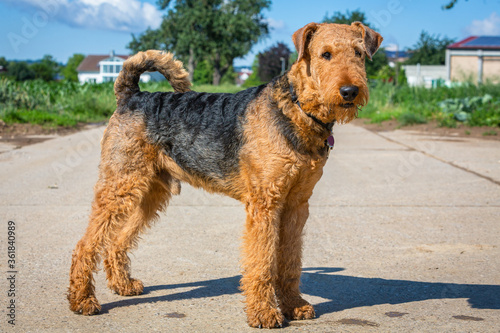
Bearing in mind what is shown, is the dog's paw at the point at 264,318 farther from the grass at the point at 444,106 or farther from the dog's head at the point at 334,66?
the grass at the point at 444,106

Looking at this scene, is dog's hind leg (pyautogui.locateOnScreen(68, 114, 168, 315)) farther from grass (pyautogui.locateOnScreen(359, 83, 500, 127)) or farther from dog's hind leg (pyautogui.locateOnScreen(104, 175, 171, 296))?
grass (pyautogui.locateOnScreen(359, 83, 500, 127))

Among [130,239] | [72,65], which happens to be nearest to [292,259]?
[130,239]

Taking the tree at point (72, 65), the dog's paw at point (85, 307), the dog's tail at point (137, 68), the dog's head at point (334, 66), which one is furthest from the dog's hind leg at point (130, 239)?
the tree at point (72, 65)

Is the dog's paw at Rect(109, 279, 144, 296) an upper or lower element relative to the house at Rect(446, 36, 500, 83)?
lower

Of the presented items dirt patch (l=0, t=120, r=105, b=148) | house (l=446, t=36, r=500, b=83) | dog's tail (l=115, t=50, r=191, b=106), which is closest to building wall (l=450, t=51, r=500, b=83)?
house (l=446, t=36, r=500, b=83)

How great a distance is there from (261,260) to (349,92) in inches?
46.4

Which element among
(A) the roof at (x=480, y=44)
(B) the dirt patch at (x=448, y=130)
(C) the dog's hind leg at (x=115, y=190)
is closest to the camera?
(C) the dog's hind leg at (x=115, y=190)

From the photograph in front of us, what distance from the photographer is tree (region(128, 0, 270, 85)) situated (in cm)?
6200

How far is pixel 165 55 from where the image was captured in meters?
4.11

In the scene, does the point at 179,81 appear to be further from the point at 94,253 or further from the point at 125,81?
the point at 94,253

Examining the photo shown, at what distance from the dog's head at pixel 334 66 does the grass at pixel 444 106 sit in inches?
537

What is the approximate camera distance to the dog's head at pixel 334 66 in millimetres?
2998

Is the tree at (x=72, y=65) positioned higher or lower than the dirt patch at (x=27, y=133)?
higher

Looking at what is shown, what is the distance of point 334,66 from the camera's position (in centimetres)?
309
